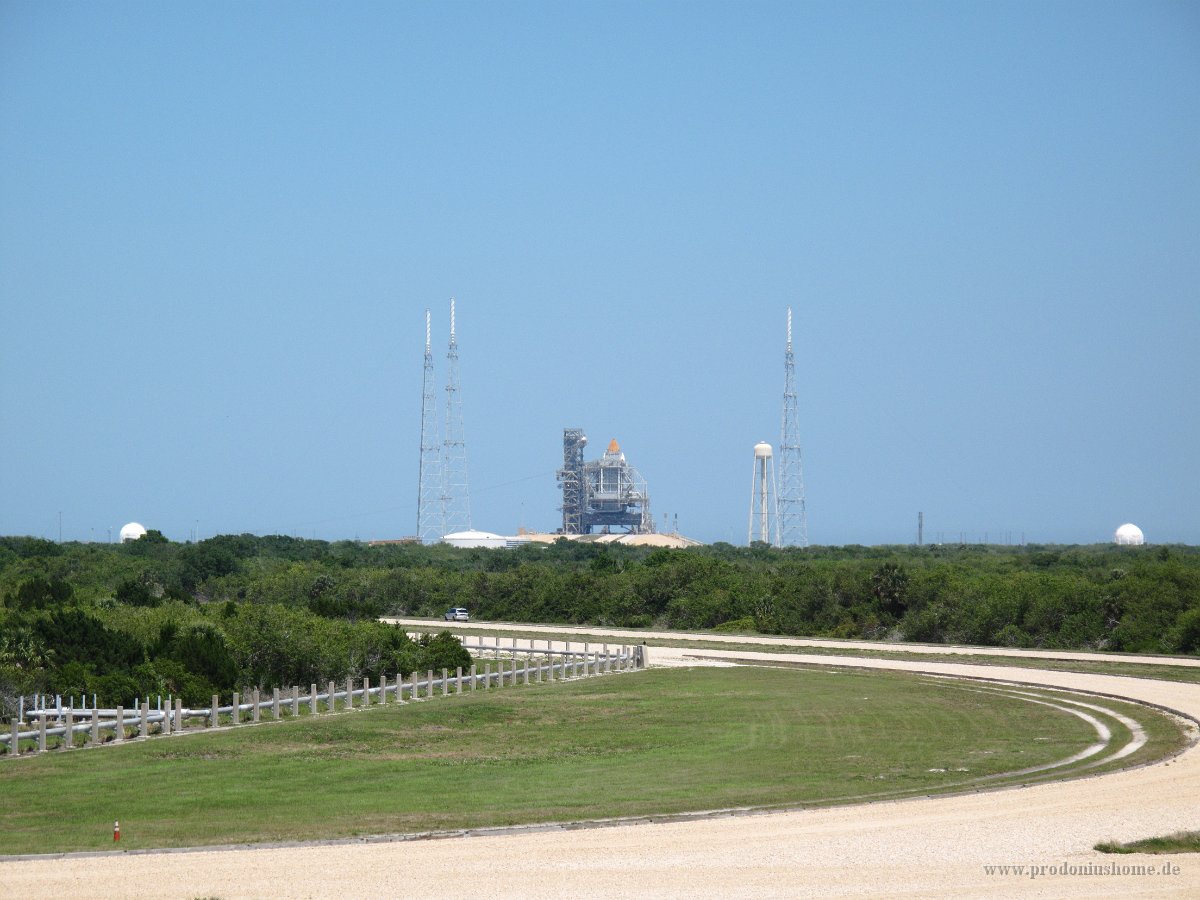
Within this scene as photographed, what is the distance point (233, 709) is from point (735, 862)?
1652cm

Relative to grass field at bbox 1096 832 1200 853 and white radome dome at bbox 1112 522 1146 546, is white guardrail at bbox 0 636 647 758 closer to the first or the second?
grass field at bbox 1096 832 1200 853

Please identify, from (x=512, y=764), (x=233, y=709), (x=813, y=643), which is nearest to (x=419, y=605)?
(x=813, y=643)

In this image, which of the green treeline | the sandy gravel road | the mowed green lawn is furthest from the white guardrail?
Answer: the sandy gravel road

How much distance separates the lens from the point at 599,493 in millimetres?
159375

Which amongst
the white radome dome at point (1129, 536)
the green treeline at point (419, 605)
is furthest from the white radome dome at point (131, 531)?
the white radome dome at point (1129, 536)

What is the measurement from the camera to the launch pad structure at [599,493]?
15888 cm

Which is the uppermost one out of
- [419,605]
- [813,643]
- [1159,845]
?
[419,605]

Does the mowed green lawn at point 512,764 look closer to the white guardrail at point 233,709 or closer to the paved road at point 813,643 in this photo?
the white guardrail at point 233,709

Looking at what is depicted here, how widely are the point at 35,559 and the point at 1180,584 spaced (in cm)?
6695

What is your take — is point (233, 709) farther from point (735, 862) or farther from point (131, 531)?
point (131, 531)

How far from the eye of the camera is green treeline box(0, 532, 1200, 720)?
3541cm

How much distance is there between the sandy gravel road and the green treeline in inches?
628

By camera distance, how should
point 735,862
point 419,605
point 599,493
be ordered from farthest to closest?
point 599,493 → point 419,605 → point 735,862

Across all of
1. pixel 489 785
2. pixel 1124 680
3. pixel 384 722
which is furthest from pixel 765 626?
pixel 489 785
